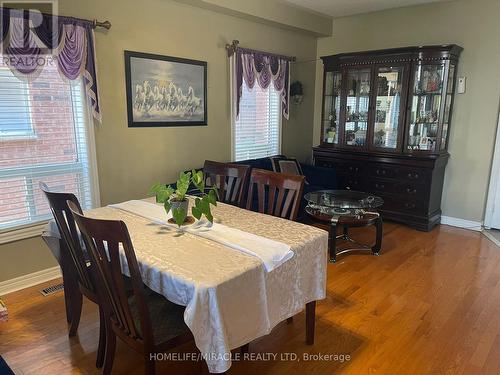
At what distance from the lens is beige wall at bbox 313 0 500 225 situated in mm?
4023

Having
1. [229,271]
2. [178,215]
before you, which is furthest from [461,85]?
[229,271]

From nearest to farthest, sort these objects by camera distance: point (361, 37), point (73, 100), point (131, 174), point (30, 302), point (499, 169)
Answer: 1. point (30, 302)
2. point (73, 100)
3. point (131, 174)
4. point (499, 169)
5. point (361, 37)

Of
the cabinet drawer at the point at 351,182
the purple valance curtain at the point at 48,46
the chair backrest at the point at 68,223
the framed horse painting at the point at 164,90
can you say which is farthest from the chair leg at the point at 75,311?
the cabinet drawer at the point at 351,182

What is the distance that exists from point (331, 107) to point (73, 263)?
3873 mm

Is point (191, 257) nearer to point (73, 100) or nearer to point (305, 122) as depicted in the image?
point (73, 100)

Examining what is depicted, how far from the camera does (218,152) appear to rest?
4.20 metres

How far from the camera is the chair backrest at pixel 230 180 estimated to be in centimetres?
275

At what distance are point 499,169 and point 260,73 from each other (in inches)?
115

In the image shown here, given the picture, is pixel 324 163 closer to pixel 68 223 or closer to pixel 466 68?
pixel 466 68

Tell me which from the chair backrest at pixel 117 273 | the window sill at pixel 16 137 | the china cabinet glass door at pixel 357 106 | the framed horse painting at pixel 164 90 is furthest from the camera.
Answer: the china cabinet glass door at pixel 357 106

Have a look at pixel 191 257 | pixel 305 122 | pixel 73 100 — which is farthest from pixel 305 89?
pixel 191 257

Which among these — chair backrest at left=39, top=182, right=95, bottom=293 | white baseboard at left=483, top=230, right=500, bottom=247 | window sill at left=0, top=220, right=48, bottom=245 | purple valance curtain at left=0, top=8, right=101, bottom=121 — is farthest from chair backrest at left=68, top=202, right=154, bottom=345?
white baseboard at left=483, top=230, right=500, bottom=247

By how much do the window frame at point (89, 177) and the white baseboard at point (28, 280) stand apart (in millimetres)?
314

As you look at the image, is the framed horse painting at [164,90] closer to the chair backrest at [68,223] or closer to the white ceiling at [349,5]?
the white ceiling at [349,5]
